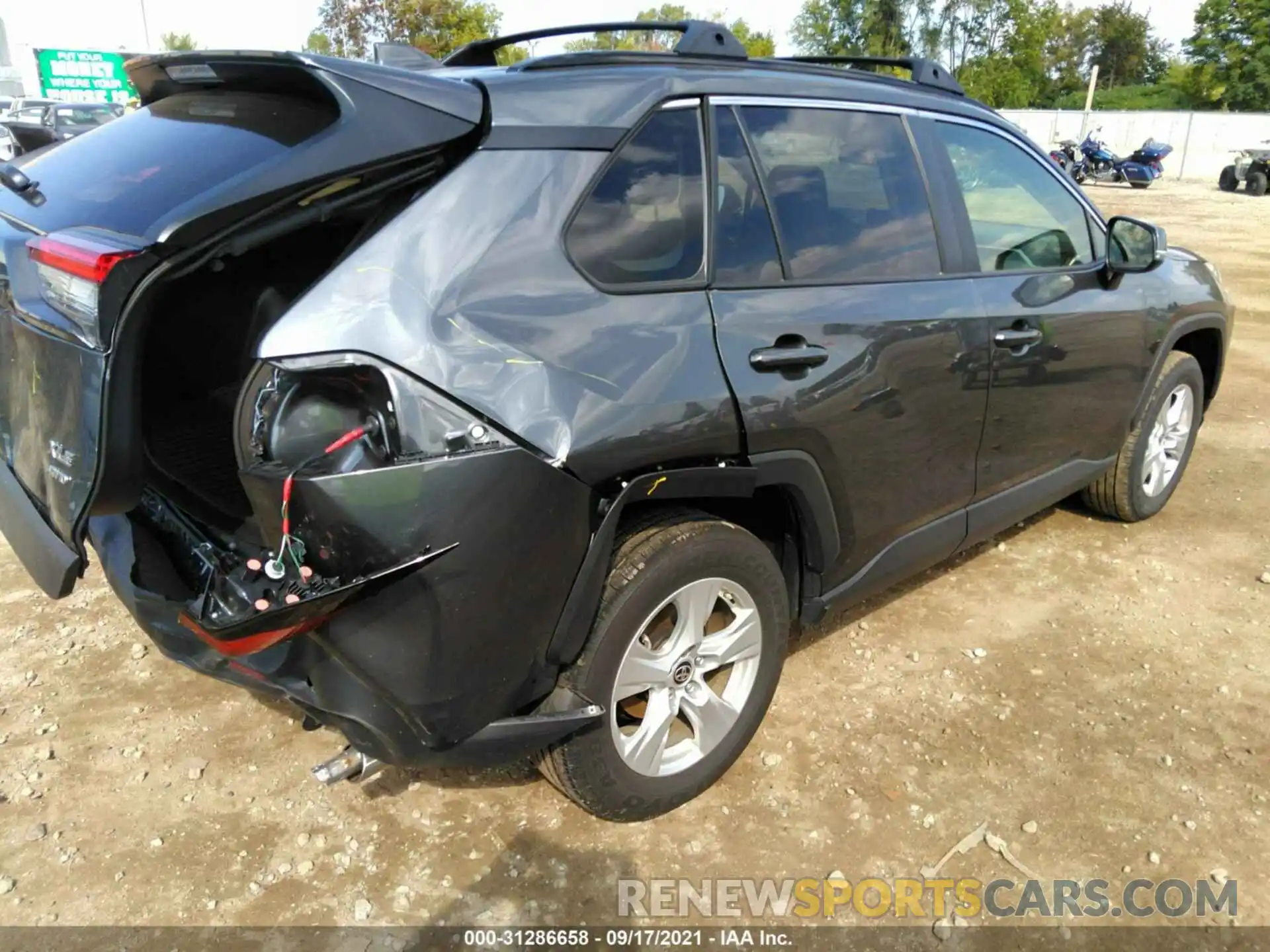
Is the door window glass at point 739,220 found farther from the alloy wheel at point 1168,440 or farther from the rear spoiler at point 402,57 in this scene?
the alloy wheel at point 1168,440

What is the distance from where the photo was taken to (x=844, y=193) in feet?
9.00

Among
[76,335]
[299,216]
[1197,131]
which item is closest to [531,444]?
[299,216]

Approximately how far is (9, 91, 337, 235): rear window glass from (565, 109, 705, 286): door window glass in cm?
62

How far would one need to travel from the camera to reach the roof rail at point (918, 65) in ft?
10.9

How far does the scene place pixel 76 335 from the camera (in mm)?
1959

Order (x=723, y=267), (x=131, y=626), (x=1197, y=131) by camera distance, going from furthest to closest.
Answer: (x=1197, y=131) → (x=131, y=626) → (x=723, y=267)

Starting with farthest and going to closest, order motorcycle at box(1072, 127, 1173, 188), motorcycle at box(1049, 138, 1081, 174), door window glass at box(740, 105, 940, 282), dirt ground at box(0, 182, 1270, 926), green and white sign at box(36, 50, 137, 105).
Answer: green and white sign at box(36, 50, 137, 105)
motorcycle at box(1049, 138, 1081, 174)
motorcycle at box(1072, 127, 1173, 188)
door window glass at box(740, 105, 940, 282)
dirt ground at box(0, 182, 1270, 926)

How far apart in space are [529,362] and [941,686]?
2036 mm

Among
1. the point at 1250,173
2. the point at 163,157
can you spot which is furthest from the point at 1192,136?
the point at 163,157

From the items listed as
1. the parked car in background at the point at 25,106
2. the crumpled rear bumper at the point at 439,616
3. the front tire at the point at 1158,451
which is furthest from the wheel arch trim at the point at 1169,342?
the parked car in background at the point at 25,106

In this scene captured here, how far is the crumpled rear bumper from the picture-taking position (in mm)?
1845

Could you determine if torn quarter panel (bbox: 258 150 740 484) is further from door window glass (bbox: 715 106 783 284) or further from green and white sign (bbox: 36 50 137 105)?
green and white sign (bbox: 36 50 137 105)

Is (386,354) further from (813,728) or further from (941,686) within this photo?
(941,686)

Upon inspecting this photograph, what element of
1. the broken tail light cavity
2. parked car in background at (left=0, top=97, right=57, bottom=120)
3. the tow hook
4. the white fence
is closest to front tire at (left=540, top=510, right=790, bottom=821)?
the tow hook
